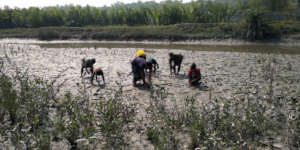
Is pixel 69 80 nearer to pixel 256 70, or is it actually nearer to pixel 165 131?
pixel 165 131

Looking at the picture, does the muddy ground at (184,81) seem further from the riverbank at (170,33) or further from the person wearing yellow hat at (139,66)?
the riverbank at (170,33)

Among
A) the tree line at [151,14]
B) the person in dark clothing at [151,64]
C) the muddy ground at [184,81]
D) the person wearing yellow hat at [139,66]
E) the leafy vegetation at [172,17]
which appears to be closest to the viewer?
the muddy ground at [184,81]

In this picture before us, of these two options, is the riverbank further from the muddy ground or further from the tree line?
the muddy ground

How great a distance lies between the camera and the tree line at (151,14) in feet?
120

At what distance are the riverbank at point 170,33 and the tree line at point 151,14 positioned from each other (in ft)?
19.0

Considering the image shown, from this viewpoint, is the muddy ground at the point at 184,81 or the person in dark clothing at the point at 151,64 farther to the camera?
the person in dark clothing at the point at 151,64

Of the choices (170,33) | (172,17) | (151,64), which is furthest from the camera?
(172,17)

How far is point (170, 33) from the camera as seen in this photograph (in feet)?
98.7

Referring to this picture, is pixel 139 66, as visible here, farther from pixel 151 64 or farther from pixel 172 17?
pixel 172 17

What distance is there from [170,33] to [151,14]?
1187 centimetres

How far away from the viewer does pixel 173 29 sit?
3177 cm

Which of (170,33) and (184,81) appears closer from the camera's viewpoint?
(184,81)

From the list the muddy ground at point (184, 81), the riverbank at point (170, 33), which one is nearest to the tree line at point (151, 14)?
the riverbank at point (170, 33)

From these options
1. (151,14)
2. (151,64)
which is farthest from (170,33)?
(151,64)
